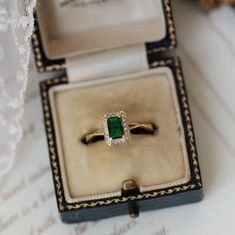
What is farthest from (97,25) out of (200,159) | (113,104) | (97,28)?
(200,159)

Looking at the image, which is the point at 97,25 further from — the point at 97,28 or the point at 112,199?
the point at 112,199

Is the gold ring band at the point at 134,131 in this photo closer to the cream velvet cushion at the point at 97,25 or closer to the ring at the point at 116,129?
the ring at the point at 116,129

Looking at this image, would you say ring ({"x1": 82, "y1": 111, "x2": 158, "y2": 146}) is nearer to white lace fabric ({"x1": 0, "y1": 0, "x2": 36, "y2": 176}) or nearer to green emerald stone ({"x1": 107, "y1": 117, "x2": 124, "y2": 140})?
green emerald stone ({"x1": 107, "y1": 117, "x2": 124, "y2": 140})

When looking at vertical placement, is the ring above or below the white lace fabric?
below

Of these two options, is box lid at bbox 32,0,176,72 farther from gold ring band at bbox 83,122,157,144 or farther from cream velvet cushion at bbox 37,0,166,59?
gold ring band at bbox 83,122,157,144

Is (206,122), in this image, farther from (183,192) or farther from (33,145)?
(33,145)

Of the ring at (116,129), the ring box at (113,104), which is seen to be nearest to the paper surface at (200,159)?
the ring box at (113,104)

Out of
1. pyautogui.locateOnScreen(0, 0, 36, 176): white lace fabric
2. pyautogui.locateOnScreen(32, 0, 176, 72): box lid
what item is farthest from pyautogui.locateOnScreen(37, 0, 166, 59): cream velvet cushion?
pyautogui.locateOnScreen(0, 0, 36, 176): white lace fabric

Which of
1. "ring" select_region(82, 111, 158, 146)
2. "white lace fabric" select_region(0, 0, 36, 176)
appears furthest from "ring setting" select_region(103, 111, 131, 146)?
"white lace fabric" select_region(0, 0, 36, 176)

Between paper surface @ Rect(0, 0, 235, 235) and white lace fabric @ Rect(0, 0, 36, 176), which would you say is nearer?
white lace fabric @ Rect(0, 0, 36, 176)
